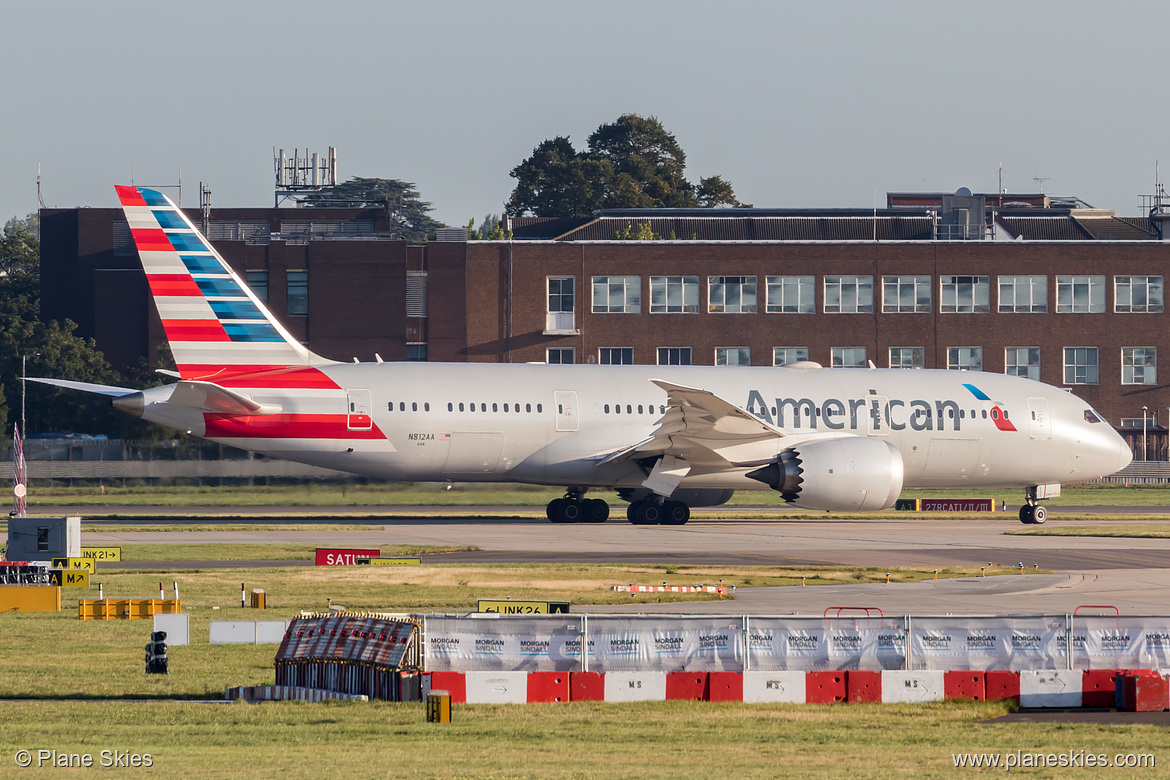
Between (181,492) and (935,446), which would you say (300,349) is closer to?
(181,492)

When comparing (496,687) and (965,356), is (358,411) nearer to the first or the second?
(496,687)

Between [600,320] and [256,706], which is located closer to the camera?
[256,706]

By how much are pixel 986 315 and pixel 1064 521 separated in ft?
110

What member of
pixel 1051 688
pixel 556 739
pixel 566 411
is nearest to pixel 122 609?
pixel 556 739

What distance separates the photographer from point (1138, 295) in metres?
75.1

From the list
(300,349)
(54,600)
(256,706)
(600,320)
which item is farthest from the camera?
(600,320)

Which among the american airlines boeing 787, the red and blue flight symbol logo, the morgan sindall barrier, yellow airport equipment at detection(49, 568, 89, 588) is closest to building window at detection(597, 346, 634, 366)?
the american airlines boeing 787

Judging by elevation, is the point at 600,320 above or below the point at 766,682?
above

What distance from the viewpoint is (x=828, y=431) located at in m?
40.2

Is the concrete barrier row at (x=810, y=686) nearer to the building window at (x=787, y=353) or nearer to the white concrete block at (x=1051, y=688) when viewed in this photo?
the white concrete block at (x=1051, y=688)

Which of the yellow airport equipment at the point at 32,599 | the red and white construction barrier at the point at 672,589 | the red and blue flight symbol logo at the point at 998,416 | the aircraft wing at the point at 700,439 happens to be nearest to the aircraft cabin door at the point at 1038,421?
the red and blue flight symbol logo at the point at 998,416

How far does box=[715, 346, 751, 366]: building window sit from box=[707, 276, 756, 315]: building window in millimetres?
1792

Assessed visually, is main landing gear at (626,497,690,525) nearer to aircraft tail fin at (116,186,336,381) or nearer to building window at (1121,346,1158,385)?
aircraft tail fin at (116,186,336,381)

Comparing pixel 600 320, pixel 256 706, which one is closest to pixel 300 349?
pixel 256 706
